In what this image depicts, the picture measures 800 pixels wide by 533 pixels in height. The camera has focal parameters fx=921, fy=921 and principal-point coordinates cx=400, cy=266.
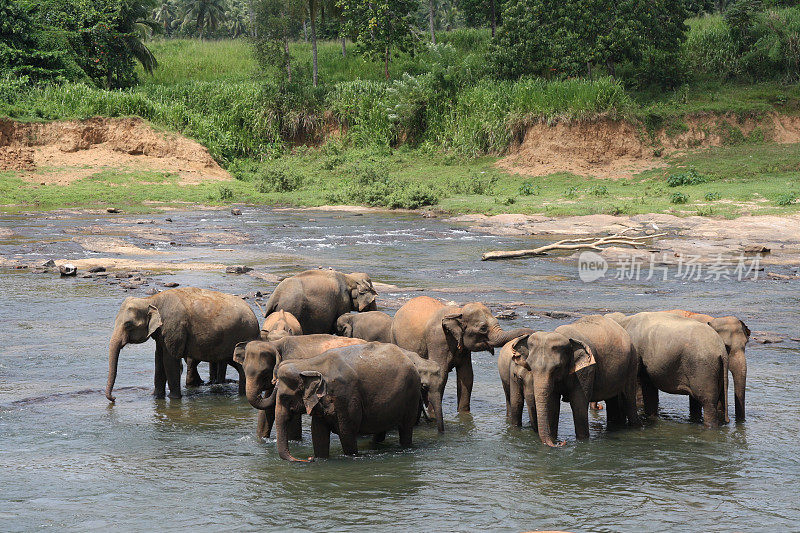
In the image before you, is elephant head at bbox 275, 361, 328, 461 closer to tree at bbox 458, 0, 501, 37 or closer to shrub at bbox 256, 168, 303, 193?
shrub at bbox 256, 168, 303, 193

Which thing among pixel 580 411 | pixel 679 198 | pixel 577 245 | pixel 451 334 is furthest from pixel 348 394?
pixel 679 198

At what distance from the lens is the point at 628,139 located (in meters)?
34.9

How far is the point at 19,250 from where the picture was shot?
71.0ft

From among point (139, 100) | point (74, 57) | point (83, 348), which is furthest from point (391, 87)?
point (83, 348)

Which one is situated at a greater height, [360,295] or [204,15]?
[204,15]

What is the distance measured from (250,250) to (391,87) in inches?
939

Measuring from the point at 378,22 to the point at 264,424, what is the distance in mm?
39109

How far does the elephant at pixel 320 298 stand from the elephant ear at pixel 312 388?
3700 millimetres

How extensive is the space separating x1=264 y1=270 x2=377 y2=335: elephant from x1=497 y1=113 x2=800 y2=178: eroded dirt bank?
22405mm

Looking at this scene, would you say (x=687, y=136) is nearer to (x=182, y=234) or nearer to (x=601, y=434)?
(x=182, y=234)

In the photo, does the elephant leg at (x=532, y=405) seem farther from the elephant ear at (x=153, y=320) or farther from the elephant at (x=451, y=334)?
the elephant ear at (x=153, y=320)

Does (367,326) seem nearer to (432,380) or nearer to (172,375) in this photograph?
(432,380)

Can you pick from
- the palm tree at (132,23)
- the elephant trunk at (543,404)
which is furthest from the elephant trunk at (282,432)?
the palm tree at (132,23)

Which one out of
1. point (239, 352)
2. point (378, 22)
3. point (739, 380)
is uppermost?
point (378, 22)
